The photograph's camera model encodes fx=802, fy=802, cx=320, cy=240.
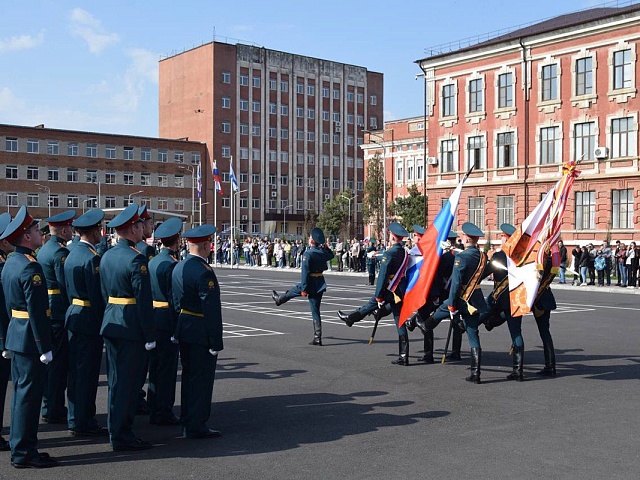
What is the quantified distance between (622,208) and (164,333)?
1604 inches

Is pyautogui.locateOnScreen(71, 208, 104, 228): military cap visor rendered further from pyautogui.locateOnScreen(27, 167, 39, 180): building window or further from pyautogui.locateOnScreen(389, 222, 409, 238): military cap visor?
pyautogui.locateOnScreen(27, 167, 39, 180): building window

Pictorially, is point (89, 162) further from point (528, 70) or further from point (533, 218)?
point (533, 218)

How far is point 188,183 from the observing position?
9656 cm

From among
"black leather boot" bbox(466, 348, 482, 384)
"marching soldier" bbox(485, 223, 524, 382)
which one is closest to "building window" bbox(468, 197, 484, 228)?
"marching soldier" bbox(485, 223, 524, 382)

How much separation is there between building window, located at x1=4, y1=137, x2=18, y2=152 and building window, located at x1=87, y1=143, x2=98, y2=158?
25.6 feet

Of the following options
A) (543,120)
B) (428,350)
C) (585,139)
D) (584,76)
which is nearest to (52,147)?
(543,120)

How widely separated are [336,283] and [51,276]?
85.4 feet

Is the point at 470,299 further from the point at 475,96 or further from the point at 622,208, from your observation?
the point at 475,96

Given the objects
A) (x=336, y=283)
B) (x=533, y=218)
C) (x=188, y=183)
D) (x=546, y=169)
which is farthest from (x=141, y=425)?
(x=188, y=183)

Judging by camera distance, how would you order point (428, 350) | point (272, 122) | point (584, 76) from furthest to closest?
point (272, 122) < point (584, 76) < point (428, 350)

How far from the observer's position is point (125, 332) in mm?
7512

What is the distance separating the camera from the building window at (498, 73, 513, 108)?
166ft

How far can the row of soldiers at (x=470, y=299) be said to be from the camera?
440 inches

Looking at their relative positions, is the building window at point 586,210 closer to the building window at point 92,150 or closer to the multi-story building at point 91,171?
the multi-story building at point 91,171
